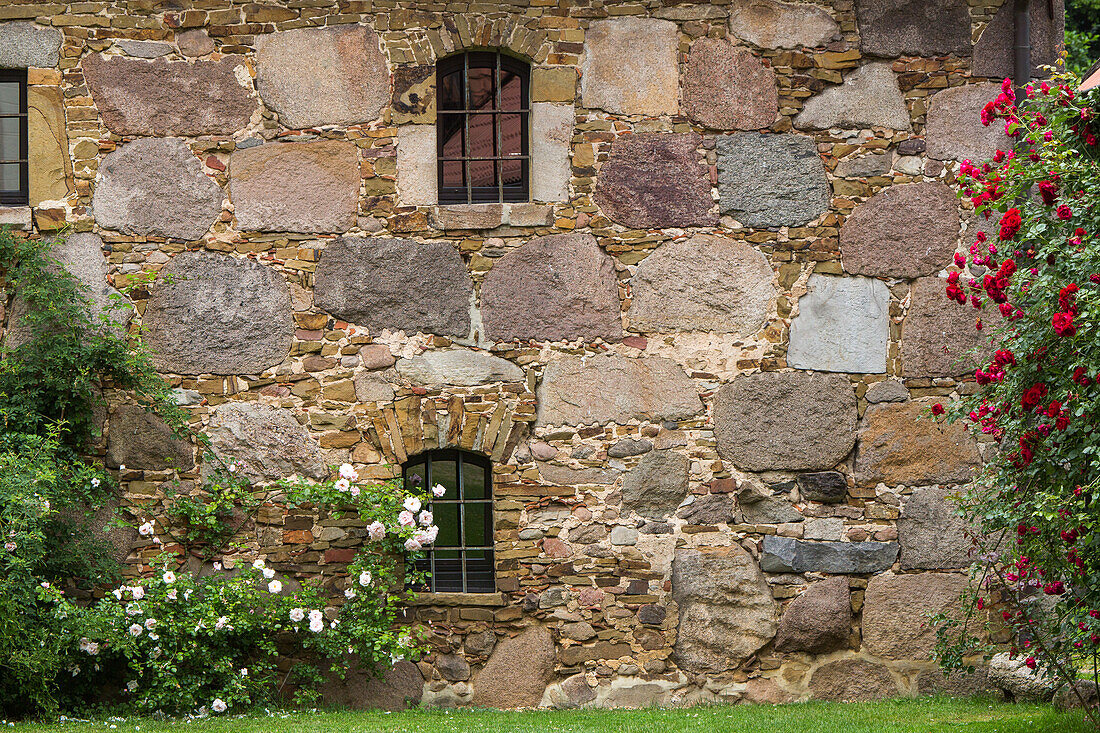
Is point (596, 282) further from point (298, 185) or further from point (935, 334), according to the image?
point (935, 334)

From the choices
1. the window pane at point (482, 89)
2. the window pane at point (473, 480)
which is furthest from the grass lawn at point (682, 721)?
the window pane at point (482, 89)

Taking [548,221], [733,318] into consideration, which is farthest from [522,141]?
[733,318]

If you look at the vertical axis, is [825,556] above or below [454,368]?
below

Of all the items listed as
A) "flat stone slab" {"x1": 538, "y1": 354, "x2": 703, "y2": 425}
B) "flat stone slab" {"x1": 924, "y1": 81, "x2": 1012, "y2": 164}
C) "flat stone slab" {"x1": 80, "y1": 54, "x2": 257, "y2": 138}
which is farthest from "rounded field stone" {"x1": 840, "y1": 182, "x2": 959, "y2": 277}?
"flat stone slab" {"x1": 80, "y1": 54, "x2": 257, "y2": 138}

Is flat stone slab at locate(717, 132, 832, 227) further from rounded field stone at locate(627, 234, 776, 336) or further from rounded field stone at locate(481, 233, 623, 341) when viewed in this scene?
rounded field stone at locate(481, 233, 623, 341)

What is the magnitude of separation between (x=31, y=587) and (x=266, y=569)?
4.16ft

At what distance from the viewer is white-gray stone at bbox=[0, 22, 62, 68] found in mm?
6312

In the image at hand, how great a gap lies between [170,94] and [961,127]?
200 inches

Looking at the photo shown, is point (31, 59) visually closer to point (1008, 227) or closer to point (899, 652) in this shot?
point (1008, 227)

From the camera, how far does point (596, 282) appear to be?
20.8 feet

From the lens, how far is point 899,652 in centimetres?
626

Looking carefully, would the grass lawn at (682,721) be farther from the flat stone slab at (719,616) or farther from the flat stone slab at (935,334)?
the flat stone slab at (935,334)

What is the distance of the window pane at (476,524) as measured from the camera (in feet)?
Answer: 20.9

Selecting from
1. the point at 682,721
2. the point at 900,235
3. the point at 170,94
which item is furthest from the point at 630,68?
the point at 682,721
